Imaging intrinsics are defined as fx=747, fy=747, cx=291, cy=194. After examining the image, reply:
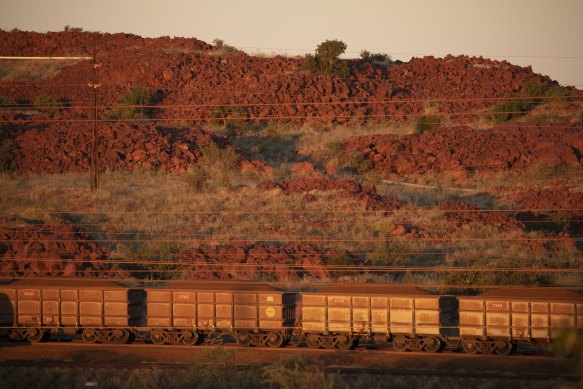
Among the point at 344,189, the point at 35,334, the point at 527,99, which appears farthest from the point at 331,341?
the point at 527,99

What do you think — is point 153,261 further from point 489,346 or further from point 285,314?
point 489,346

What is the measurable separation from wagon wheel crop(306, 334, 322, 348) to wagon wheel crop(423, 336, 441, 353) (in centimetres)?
349

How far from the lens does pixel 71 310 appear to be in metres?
26.6

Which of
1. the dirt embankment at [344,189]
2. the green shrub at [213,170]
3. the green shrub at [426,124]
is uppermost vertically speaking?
the green shrub at [426,124]

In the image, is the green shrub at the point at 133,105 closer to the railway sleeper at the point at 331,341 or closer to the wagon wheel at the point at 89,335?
the wagon wheel at the point at 89,335

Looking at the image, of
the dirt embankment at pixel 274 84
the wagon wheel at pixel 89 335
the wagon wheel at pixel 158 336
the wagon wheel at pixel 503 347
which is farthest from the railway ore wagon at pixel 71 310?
the dirt embankment at pixel 274 84

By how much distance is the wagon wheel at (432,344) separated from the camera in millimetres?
24000

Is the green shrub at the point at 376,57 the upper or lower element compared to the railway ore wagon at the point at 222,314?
upper

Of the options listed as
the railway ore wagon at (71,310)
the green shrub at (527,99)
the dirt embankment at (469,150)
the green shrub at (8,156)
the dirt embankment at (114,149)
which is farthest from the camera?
the green shrub at (527,99)

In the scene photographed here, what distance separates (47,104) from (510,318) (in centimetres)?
5757

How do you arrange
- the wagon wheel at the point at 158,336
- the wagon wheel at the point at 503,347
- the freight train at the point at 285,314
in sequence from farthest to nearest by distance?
the wagon wheel at the point at 158,336 < the wagon wheel at the point at 503,347 < the freight train at the point at 285,314

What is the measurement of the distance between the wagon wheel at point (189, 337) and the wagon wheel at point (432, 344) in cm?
781

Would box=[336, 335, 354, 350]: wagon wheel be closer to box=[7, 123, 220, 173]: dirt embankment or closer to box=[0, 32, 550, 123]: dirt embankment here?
box=[7, 123, 220, 173]: dirt embankment

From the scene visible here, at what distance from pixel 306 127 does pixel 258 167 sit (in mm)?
13471
